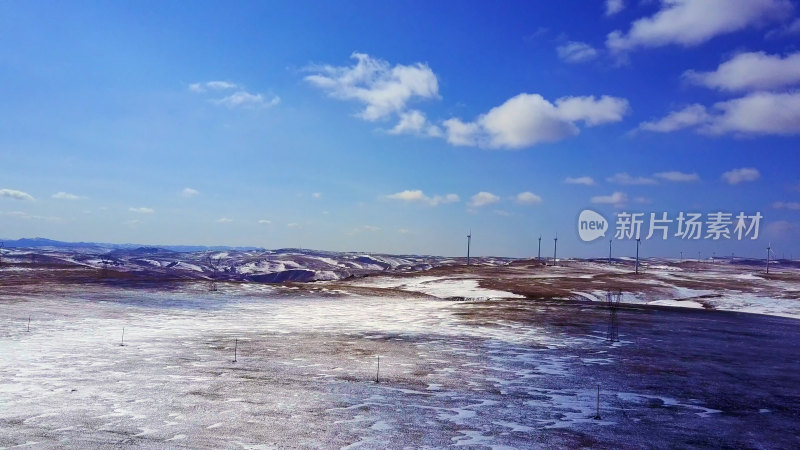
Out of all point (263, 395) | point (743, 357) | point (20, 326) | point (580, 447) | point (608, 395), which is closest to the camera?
point (580, 447)

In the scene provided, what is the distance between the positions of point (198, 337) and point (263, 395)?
43.0 ft

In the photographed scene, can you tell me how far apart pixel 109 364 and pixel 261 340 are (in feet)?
25.9

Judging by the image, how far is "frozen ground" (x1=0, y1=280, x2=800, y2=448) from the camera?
1202cm

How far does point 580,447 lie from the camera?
11.4 metres

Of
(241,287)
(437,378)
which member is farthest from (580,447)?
(241,287)

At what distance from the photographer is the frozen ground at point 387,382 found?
39.4ft

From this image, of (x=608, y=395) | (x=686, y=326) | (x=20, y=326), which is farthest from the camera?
(x=686, y=326)

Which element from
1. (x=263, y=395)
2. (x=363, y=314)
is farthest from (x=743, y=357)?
(x=363, y=314)

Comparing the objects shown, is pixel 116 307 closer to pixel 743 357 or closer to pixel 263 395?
pixel 263 395

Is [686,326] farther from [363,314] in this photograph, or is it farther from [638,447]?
[638,447]

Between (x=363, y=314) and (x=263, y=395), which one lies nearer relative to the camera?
(x=263, y=395)

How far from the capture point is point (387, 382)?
1739cm

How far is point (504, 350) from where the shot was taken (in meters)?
24.4

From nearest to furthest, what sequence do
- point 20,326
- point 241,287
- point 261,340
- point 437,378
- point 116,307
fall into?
point 437,378, point 261,340, point 20,326, point 116,307, point 241,287
